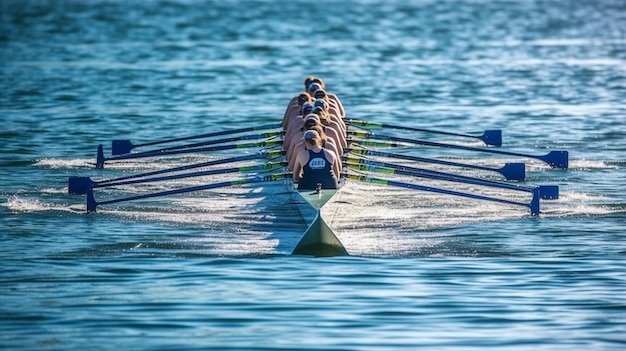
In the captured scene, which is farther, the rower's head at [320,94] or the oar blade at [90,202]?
the rower's head at [320,94]

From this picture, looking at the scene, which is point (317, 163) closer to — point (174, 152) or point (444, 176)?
point (444, 176)

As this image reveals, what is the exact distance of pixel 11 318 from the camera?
1288cm

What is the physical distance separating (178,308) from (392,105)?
19556 mm

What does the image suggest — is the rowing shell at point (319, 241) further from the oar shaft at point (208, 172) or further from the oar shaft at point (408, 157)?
the oar shaft at point (408, 157)

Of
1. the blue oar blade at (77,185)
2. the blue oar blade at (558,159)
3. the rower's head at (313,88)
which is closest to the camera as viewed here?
the blue oar blade at (77,185)

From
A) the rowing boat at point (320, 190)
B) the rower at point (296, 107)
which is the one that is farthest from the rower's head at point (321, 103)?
the rower at point (296, 107)

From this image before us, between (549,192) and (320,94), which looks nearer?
(549,192)

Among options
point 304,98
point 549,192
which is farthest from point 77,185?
point 549,192

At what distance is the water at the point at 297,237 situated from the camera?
1257cm

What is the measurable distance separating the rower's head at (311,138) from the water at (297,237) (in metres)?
0.87

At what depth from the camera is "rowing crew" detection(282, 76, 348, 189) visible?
17.1 m

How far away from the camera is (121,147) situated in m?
23.3

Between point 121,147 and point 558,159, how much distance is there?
22.4ft

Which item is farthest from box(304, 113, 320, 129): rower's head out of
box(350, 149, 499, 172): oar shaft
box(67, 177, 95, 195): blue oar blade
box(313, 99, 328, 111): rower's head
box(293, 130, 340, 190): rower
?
box(67, 177, 95, 195): blue oar blade
